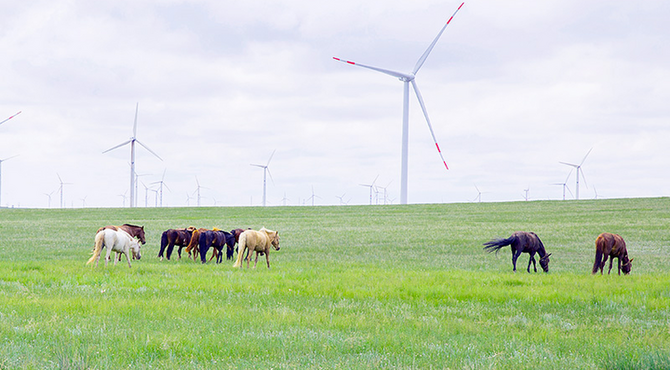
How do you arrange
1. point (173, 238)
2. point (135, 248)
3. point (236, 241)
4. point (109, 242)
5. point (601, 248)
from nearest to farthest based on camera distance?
1. point (601, 248)
2. point (109, 242)
3. point (135, 248)
4. point (173, 238)
5. point (236, 241)

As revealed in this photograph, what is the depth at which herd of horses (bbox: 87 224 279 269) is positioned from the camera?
18.7 metres

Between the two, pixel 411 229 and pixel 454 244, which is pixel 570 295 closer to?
pixel 454 244

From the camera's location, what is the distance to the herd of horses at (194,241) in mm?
18656

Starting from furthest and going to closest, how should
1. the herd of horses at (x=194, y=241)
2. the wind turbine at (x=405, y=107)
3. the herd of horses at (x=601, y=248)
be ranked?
1. the wind turbine at (x=405, y=107)
2. the herd of horses at (x=194, y=241)
3. the herd of horses at (x=601, y=248)

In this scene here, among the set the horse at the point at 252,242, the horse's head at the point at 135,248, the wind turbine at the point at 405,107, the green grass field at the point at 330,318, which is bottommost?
the green grass field at the point at 330,318

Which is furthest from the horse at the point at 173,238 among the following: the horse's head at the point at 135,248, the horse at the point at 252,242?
the horse at the point at 252,242

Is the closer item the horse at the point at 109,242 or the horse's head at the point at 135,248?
the horse at the point at 109,242

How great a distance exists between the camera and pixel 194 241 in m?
23.4

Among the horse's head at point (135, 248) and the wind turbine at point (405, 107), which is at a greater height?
the wind turbine at point (405, 107)

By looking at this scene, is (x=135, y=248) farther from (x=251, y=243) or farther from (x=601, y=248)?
(x=601, y=248)

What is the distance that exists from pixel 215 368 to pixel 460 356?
3110mm

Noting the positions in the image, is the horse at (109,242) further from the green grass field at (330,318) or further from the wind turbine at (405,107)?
the wind turbine at (405,107)

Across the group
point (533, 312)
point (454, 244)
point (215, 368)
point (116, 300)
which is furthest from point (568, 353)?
point (454, 244)

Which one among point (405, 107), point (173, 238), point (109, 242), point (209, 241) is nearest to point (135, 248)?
point (173, 238)
